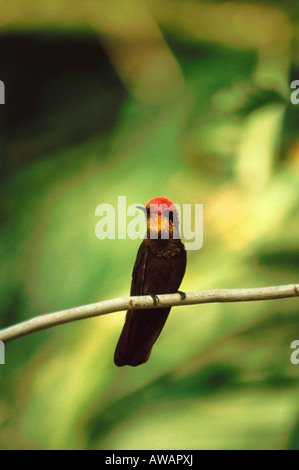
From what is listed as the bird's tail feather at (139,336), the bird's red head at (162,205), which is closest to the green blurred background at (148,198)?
the bird's tail feather at (139,336)

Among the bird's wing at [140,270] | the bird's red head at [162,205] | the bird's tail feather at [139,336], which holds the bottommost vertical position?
the bird's tail feather at [139,336]

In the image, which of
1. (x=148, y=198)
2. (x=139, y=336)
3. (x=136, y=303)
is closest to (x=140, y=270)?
(x=139, y=336)

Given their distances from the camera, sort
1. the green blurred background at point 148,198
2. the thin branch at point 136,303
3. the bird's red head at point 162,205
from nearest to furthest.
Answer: the thin branch at point 136,303, the bird's red head at point 162,205, the green blurred background at point 148,198

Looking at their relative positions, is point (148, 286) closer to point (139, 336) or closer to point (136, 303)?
point (139, 336)

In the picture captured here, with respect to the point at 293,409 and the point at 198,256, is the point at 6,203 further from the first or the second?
the point at 293,409

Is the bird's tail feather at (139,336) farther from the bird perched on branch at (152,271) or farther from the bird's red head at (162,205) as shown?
the bird's red head at (162,205)

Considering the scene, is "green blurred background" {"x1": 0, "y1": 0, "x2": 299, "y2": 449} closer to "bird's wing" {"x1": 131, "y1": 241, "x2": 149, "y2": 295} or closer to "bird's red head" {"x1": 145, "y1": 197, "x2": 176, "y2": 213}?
"bird's wing" {"x1": 131, "y1": 241, "x2": 149, "y2": 295}

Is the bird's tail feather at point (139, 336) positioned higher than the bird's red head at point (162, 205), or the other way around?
the bird's red head at point (162, 205)
